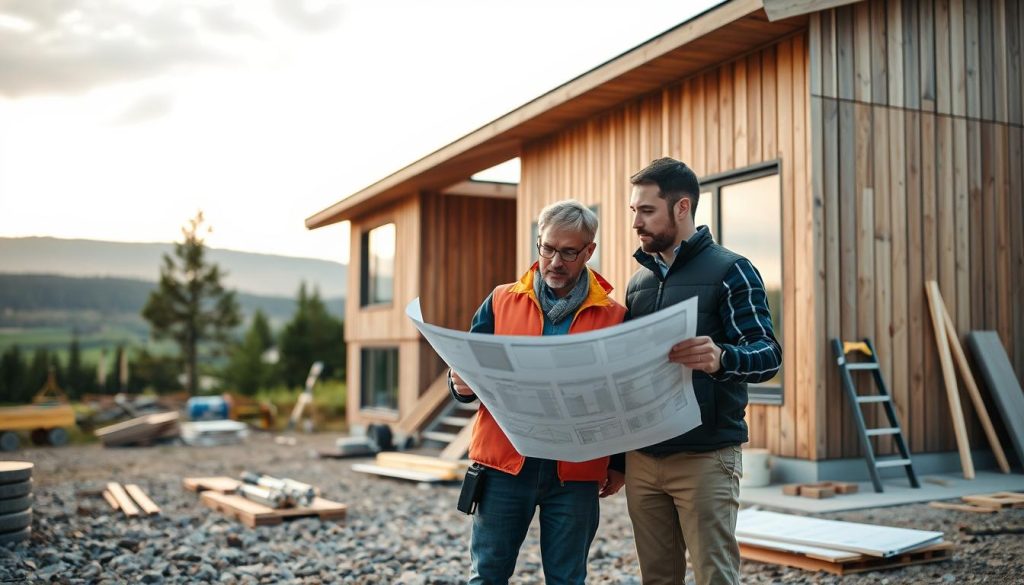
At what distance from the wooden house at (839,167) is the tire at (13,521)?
5.61m

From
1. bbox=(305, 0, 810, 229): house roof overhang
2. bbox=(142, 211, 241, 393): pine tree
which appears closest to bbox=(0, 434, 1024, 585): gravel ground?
bbox=(305, 0, 810, 229): house roof overhang

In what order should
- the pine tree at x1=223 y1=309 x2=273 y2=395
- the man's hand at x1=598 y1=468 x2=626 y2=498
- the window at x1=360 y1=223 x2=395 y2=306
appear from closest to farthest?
1. the man's hand at x1=598 y1=468 x2=626 y2=498
2. the window at x1=360 y1=223 x2=395 y2=306
3. the pine tree at x1=223 y1=309 x2=273 y2=395

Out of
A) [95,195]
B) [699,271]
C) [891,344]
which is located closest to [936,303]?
[891,344]

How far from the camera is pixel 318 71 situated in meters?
29.5

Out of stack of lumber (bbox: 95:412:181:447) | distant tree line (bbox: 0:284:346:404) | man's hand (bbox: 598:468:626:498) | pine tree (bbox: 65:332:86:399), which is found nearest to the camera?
man's hand (bbox: 598:468:626:498)

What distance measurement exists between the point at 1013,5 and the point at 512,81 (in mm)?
19318

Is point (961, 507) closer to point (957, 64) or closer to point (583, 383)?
point (957, 64)

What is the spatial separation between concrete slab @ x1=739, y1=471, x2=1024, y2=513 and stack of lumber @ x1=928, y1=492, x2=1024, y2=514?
21 cm

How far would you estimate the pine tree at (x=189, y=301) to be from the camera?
28.7 metres

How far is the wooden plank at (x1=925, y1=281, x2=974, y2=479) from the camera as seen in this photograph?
293 inches

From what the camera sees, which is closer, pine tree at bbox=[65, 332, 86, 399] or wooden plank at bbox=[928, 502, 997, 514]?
wooden plank at bbox=[928, 502, 997, 514]

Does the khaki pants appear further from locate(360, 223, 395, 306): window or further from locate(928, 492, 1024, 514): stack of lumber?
locate(360, 223, 395, 306): window

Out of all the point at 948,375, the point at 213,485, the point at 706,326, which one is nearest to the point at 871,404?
the point at 948,375

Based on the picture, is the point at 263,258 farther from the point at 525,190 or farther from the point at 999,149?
the point at 999,149
